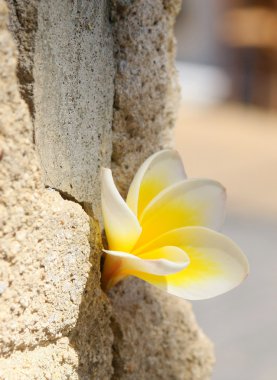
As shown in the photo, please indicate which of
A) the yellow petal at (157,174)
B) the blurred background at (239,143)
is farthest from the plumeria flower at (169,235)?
the blurred background at (239,143)

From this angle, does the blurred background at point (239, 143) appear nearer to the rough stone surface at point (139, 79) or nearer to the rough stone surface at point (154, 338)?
the rough stone surface at point (154, 338)

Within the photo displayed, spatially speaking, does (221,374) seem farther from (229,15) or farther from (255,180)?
(229,15)

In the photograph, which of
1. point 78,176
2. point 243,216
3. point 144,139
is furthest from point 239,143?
point 78,176

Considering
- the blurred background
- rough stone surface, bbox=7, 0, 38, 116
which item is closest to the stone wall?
rough stone surface, bbox=7, 0, 38, 116

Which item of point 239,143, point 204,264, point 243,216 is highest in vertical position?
point 204,264

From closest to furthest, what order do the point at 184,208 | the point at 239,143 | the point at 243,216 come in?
1. the point at 184,208
2. the point at 243,216
3. the point at 239,143

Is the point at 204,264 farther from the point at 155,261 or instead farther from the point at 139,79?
the point at 139,79
